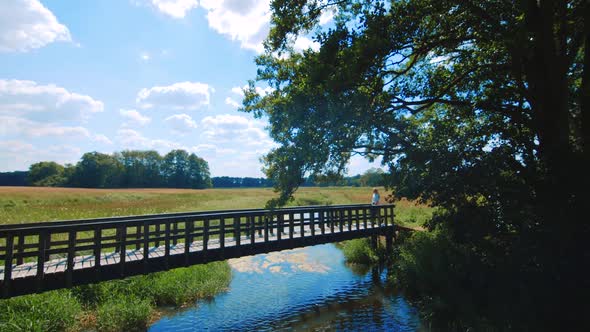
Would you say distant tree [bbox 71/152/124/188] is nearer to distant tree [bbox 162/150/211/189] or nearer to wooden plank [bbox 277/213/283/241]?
distant tree [bbox 162/150/211/189]

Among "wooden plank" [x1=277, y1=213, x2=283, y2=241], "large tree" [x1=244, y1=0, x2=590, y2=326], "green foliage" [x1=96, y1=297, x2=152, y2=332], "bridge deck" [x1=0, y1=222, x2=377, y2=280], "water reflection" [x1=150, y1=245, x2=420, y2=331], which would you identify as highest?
"large tree" [x1=244, y1=0, x2=590, y2=326]

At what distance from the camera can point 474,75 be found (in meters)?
11.9

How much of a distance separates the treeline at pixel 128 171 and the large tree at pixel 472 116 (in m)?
93.2

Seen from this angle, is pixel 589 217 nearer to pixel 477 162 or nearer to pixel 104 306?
pixel 477 162

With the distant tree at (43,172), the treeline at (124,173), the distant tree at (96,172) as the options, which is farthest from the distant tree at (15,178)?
the distant tree at (96,172)

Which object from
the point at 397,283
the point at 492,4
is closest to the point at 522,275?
the point at 397,283

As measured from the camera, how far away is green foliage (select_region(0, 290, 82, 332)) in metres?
8.63

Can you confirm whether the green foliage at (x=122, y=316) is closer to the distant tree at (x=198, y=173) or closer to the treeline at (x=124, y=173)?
the treeline at (x=124, y=173)

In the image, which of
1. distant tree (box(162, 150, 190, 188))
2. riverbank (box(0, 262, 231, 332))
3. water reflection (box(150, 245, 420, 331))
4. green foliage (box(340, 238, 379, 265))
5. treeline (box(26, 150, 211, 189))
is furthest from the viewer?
distant tree (box(162, 150, 190, 188))

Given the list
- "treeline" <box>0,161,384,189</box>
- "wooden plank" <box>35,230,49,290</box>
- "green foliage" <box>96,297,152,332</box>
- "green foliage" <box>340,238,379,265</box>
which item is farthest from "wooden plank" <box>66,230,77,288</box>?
"treeline" <box>0,161,384,189</box>

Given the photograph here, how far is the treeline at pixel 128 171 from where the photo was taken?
89062 millimetres

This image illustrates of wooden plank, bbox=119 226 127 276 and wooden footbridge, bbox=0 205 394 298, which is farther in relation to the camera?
wooden plank, bbox=119 226 127 276

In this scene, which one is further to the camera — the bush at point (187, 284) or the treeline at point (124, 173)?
the treeline at point (124, 173)

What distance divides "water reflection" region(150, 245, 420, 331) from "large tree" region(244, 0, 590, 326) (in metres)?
3.97
